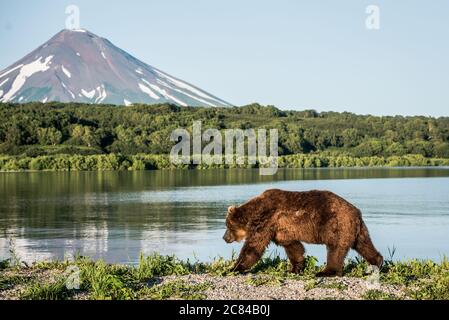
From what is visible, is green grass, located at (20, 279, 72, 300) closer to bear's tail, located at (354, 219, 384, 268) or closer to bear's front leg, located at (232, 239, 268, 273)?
bear's front leg, located at (232, 239, 268, 273)

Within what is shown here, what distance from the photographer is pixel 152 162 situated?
104 metres

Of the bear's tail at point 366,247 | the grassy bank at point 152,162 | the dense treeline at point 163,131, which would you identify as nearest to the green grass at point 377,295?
the bear's tail at point 366,247

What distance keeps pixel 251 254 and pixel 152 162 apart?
95621 millimetres

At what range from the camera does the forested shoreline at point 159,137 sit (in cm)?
10200

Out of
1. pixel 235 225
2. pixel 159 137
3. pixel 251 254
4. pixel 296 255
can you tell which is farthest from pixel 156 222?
pixel 159 137

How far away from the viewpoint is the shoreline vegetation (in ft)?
26.0

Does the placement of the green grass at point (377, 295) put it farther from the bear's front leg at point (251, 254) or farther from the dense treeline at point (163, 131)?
the dense treeline at point (163, 131)

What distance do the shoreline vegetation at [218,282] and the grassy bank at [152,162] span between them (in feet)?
289

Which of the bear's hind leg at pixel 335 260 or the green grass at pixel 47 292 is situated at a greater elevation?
the bear's hind leg at pixel 335 260

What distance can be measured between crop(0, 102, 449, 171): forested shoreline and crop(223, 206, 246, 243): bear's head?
3496 inches

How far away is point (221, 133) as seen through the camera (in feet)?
424

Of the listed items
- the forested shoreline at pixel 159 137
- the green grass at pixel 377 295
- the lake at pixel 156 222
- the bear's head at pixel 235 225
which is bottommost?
the lake at pixel 156 222
